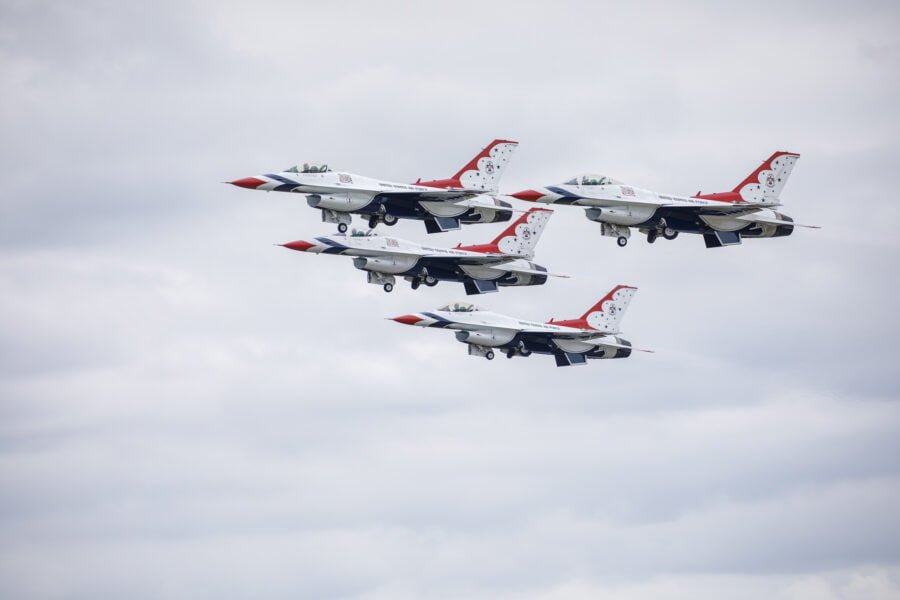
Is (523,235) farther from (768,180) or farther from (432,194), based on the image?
(768,180)

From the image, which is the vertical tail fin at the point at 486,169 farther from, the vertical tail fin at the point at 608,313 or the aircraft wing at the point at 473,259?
the vertical tail fin at the point at 608,313

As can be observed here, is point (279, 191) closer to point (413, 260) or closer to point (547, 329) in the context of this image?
point (413, 260)

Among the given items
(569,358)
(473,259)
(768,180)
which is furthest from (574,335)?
(768,180)

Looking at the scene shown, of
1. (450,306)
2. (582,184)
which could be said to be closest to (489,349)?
(450,306)

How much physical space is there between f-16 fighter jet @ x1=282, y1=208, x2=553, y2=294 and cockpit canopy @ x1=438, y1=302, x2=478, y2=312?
1.03 metres

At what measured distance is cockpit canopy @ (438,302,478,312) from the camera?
13725 centimetres

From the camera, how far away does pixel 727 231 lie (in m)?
135

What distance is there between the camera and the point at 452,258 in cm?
13525

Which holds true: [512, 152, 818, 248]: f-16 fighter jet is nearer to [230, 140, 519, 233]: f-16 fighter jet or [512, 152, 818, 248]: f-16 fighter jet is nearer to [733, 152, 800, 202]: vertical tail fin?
[733, 152, 800, 202]: vertical tail fin

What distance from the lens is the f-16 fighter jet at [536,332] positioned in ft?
449

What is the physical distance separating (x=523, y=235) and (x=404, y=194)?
877 cm

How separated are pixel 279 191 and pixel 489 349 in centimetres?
1614

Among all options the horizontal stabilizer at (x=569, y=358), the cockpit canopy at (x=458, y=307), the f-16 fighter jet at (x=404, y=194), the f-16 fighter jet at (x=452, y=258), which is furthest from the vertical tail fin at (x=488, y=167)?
the horizontal stabilizer at (x=569, y=358)

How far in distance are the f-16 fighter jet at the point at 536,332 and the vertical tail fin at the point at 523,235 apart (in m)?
3.89
